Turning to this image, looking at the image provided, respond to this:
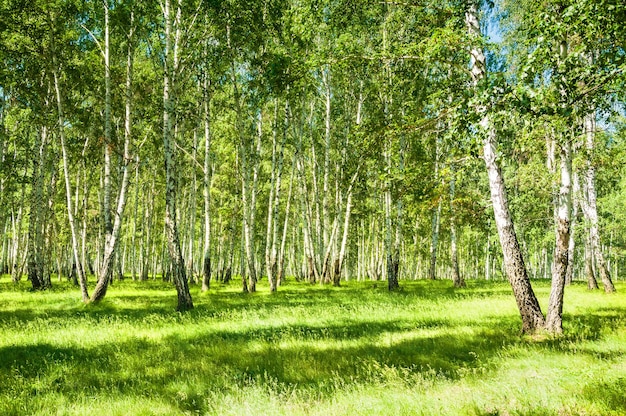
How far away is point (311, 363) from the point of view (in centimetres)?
744

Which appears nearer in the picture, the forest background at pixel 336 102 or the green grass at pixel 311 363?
the green grass at pixel 311 363

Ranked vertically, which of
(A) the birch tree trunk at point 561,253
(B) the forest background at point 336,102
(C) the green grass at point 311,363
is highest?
(B) the forest background at point 336,102

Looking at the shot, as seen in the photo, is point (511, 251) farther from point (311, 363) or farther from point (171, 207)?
point (171, 207)

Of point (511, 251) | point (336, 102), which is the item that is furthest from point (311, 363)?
point (336, 102)

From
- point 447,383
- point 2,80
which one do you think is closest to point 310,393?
point 447,383

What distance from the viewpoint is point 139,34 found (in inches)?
789

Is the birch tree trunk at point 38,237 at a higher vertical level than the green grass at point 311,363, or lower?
higher

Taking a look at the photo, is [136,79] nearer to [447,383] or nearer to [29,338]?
[29,338]

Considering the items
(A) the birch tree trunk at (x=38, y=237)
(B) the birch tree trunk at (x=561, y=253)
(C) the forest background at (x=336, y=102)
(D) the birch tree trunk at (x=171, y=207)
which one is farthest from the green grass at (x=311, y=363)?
(A) the birch tree trunk at (x=38, y=237)

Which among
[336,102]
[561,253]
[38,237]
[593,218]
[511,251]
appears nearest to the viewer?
[511,251]

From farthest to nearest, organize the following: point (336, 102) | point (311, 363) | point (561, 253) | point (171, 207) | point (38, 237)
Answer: point (336, 102) → point (38, 237) → point (171, 207) → point (561, 253) → point (311, 363)

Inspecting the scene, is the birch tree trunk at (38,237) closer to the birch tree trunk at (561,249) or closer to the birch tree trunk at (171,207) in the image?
the birch tree trunk at (171,207)

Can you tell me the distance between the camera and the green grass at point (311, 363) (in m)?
5.10

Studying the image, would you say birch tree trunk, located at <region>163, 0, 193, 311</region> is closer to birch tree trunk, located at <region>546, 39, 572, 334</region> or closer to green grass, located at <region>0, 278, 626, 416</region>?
green grass, located at <region>0, 278, 626, 416</region>
